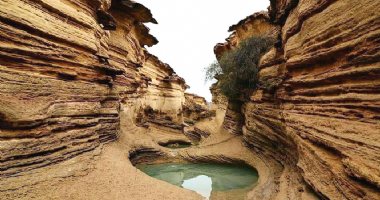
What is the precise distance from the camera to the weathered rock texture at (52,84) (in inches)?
262

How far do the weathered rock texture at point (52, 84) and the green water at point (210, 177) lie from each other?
447cm

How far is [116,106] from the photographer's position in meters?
13.3

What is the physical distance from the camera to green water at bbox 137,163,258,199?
11.7 metres

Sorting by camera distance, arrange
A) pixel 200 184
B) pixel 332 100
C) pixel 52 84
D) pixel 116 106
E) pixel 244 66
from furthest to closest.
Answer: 1. pixel 244 66
2. pixel 200 184
3. pixel 116 106
4. pixel 52 84
5. pixel 332 100

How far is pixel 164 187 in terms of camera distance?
29.3 feet

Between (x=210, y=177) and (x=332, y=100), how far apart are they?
968 cm

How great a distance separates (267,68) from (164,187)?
8.61 m

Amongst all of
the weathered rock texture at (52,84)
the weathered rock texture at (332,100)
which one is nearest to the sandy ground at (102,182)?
the weathered rock texture at (52,84)

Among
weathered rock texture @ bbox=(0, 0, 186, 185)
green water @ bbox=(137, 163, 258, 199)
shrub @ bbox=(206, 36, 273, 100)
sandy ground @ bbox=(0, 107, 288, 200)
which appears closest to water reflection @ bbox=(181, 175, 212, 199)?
green water @ bbox=(137, 163, 258, 199)

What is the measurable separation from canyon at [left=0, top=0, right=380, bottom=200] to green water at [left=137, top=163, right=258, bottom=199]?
1.20 m

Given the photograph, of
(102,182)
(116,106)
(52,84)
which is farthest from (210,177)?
(52,84)

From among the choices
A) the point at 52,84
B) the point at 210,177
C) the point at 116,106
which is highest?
the point at 52,84

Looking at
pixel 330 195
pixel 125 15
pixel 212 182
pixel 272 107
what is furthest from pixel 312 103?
pixel 125 15

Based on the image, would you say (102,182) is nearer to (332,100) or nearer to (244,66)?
(332,100)
